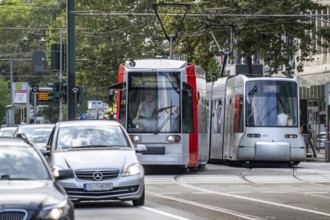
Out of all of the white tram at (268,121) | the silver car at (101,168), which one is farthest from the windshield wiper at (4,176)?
the white tram at (268,121)

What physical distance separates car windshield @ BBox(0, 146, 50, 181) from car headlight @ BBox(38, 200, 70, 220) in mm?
1393

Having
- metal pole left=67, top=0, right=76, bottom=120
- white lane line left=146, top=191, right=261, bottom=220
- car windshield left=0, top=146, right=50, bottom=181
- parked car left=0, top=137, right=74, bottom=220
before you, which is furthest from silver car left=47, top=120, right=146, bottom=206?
metal pole left=67, top=0, right=76, bottom=120

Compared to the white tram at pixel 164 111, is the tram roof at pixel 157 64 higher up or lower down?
higher up

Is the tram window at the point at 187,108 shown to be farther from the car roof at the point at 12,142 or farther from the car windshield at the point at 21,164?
the car windshield at the point at 21,164

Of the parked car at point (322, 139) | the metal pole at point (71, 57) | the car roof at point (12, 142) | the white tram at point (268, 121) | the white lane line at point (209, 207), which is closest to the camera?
the car roof at point (12, 142)

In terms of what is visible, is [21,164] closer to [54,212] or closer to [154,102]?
[54,212]

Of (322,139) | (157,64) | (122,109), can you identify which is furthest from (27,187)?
(322,139)

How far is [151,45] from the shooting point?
67.8 meters

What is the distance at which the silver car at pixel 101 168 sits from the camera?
18500mm

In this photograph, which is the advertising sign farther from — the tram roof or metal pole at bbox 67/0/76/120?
the tram roof

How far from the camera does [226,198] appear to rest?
70.8ft

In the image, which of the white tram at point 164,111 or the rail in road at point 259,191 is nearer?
the rail in road at point 259,191

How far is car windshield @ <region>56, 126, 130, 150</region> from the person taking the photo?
20.0 meters

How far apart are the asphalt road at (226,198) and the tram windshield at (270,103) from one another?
168 inches
